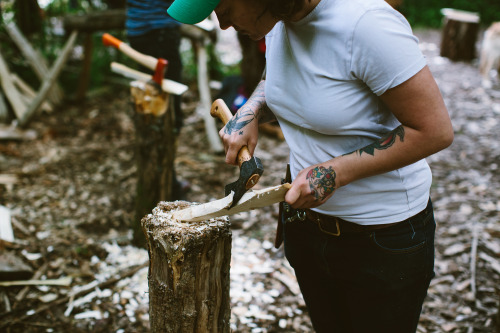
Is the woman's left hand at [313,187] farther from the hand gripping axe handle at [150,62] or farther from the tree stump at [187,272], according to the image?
the hand gripping axe handle at [150,62]

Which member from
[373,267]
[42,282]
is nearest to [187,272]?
[373,267]

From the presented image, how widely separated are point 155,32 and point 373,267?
2.96m

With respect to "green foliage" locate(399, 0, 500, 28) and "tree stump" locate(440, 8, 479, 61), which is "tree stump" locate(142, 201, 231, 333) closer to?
"tree stump" locate(440, 8, 479, 61)

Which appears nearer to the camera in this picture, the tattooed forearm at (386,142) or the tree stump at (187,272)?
the tattooed forearm at (386,142)

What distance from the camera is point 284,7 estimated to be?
116 centimetres

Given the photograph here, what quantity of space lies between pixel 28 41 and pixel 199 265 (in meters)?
5.96

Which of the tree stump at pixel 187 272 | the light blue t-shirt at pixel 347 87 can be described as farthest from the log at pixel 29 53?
the light blue t-shirt at pixel 347 87

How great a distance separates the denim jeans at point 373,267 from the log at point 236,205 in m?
0.21

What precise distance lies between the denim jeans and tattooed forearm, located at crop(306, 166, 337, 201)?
23 cm

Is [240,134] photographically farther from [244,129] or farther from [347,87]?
[347,87]

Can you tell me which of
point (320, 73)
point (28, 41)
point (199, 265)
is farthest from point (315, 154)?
point (28, 41)

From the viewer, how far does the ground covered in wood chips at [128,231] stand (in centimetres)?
278

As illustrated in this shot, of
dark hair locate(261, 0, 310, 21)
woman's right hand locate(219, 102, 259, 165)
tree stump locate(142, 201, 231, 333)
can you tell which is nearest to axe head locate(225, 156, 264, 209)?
woman's right hand locate(219, 102, 259, 165)

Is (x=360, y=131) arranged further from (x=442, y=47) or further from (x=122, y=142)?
(x=442, y=47)
